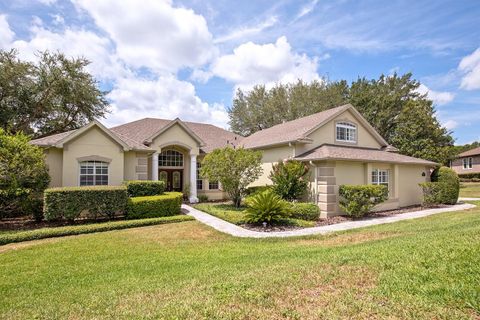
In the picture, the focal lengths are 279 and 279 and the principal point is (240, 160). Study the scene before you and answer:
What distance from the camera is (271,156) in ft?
63.6

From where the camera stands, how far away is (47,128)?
89.0 ft

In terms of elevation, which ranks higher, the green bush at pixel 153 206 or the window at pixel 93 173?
the window at pixel 93 173

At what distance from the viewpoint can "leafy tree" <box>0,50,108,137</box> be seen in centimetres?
2339

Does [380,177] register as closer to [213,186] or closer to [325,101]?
[213,186]

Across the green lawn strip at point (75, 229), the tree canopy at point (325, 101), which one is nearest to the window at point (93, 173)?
the green lawn strip at point (75, 229)

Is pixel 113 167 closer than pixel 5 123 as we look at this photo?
Yes

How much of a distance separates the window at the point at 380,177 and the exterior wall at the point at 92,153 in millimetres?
15476

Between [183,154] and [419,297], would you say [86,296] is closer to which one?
[419,297]

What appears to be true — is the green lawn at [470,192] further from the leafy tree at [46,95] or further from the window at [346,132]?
the leafy tree at [46,95]

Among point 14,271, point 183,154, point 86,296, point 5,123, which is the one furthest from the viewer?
point 5,123

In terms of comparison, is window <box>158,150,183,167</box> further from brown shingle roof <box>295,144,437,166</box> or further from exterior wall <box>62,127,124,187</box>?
brown shingle roof <box>295,144,437,166</box>

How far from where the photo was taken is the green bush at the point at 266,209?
1259 cm

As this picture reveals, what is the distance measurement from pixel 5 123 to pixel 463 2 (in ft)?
103

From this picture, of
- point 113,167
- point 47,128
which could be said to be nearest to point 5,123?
point 47,128
